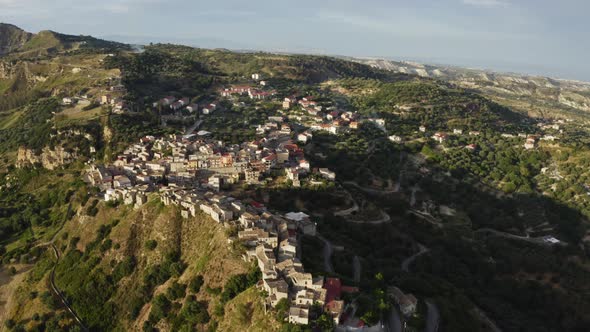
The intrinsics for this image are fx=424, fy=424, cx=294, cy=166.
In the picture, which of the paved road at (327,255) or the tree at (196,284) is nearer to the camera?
the tree at (196,284)

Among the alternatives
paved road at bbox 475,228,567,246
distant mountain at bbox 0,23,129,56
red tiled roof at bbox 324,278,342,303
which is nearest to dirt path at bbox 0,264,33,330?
red tiled roof at bbox 324,278,342,303

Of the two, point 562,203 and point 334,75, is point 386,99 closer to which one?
point 334,75

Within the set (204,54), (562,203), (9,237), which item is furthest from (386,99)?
(9,237)

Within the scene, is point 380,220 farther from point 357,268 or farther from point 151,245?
point 151,245

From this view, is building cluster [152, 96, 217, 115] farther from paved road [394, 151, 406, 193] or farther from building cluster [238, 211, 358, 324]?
building cluster [238, 211, 358, 324]

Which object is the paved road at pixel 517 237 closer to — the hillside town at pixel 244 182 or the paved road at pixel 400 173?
the paved road at pixel 400 173

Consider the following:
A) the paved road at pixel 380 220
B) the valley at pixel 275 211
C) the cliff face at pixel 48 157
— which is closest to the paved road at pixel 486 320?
the valley at pixel 275 211
